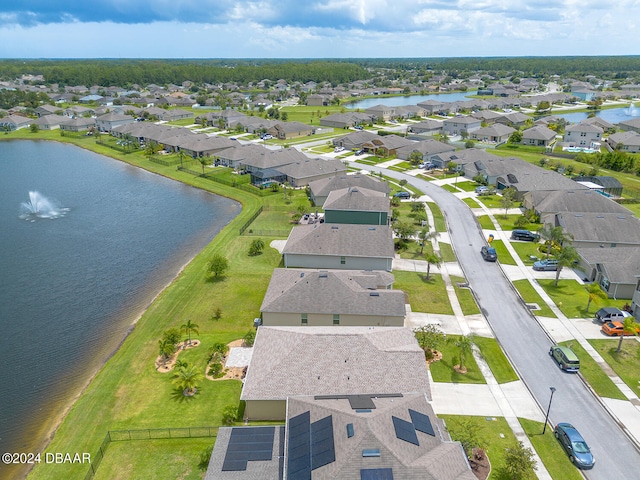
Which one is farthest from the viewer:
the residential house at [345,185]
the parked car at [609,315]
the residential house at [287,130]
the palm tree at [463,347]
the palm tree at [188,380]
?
the residential house at [287,130]

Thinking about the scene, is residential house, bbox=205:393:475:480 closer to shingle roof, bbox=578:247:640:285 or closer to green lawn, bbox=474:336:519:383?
green lawn, bbox=474:336:519:383

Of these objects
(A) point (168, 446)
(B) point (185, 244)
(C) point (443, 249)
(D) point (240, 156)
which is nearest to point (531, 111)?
(D) point (240, 156)

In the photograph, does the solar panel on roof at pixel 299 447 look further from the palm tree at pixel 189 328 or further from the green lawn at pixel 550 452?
the palm tree at pixel 189 328

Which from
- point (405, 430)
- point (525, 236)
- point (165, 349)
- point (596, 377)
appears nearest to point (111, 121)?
point (165, 349)

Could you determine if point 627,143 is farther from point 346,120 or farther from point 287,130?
point 287,130

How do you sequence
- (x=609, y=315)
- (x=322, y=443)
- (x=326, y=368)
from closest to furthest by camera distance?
(x=322, y=443) < (x=326, y=368) < (x=609, y=315)

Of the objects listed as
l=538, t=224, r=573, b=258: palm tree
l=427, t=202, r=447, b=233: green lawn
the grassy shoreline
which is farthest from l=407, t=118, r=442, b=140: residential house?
the grassy shoreline

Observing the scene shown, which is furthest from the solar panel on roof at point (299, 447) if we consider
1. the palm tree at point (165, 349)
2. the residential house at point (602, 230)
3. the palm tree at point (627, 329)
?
the residential house at point (602, 230)
